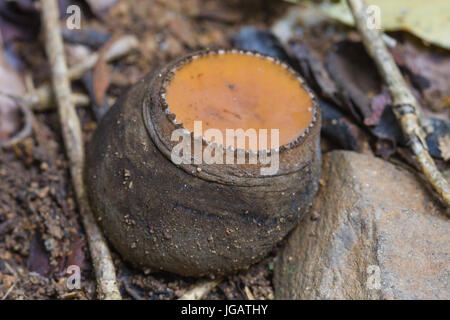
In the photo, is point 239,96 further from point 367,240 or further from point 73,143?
point 73,143

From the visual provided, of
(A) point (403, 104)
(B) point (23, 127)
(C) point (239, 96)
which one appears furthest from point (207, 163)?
(B) point (23, 127)

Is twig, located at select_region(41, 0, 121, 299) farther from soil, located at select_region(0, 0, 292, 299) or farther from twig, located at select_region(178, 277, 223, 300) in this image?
twig, located at select_region(178, 277, 223, 300)

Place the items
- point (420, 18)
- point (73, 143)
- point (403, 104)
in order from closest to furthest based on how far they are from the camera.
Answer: point (403, 104), point (73, 143), point (420, 18)

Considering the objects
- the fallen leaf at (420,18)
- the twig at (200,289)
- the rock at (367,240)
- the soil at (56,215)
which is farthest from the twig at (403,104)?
the twig at (200,289)

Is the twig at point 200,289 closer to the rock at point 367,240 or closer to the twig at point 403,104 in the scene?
the rock at point 367,240

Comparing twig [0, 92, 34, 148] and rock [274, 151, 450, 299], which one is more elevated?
twig [0, 92, 34, 148]

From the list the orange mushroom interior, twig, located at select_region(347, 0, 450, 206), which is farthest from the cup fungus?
twig, located at select_region(347, 0, 450, 206)

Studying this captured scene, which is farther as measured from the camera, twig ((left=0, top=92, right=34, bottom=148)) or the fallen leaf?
the fallen leaf
